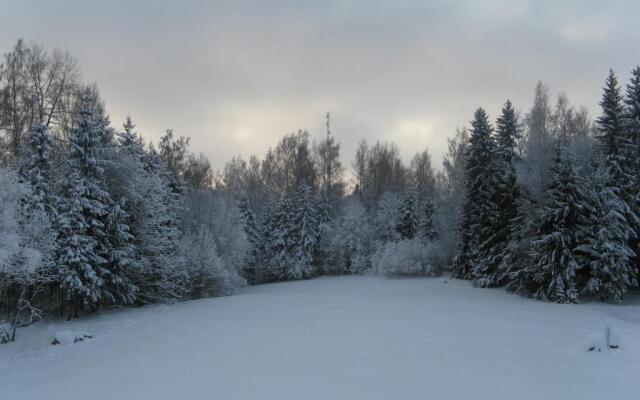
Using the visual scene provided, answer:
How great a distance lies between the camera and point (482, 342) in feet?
42.5

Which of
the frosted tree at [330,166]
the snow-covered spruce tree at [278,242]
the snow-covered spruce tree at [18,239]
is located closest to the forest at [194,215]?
the snow-covered spruce tree at [18,239]

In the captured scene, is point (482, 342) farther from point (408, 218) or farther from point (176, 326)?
point (408, 218)

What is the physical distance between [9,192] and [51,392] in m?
7.34

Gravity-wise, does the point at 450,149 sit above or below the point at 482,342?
above

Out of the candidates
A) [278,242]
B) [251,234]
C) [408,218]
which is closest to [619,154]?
[408,218]

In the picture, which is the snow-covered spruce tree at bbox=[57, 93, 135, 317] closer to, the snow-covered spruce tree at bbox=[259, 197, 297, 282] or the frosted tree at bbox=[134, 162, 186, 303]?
the frosted tree at bbox=[134, 162, 186, 303]

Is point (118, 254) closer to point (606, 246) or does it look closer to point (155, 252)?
point (155, 252)

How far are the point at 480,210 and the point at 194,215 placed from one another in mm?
19311

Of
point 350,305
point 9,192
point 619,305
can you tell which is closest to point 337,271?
point 350,305

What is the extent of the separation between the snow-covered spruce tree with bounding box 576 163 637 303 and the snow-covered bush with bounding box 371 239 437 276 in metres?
16.0

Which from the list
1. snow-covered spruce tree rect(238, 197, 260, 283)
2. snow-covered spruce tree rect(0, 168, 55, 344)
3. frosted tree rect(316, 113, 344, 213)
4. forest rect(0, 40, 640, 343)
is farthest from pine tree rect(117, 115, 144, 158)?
frosted tree rect(316, 113, 344, 213)

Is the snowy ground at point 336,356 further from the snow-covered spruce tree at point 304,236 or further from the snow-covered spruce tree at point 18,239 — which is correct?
the snow-covered spruce tree at point 304,236

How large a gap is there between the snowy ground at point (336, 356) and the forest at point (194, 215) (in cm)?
212

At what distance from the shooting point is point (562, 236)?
21.9 m
